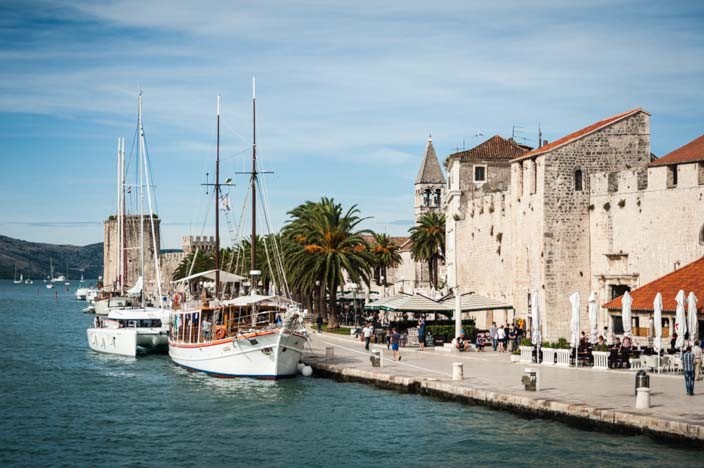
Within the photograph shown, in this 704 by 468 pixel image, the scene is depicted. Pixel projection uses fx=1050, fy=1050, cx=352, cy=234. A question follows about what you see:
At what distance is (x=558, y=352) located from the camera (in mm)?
35375

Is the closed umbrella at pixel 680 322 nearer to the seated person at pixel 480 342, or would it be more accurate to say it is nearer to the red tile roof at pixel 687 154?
the red tile roof at pixel 687 154

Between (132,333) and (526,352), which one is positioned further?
(132,333)

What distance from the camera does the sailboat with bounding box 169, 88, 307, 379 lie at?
38969 millimetres

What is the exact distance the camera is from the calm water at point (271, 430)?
81.8 feet

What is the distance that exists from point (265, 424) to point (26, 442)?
655 centimetres

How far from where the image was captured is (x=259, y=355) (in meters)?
39.2

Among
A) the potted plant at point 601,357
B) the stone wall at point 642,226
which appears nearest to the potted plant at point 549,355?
the potted plant at point 601,357

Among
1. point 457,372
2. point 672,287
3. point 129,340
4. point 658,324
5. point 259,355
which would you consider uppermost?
point 672,287

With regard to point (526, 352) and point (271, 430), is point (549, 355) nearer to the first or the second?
point (526, 352)

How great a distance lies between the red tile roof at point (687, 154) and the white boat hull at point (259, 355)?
1544 centimetres

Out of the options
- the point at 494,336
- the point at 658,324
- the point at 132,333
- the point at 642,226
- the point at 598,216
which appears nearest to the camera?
the point at 658,324

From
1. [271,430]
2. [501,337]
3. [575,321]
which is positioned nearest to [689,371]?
[575,321]

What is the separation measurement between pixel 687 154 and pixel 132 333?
28372 mm

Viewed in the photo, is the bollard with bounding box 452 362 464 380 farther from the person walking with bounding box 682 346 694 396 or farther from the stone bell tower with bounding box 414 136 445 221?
the stone bell tower with bounding box 414 136 445 221
